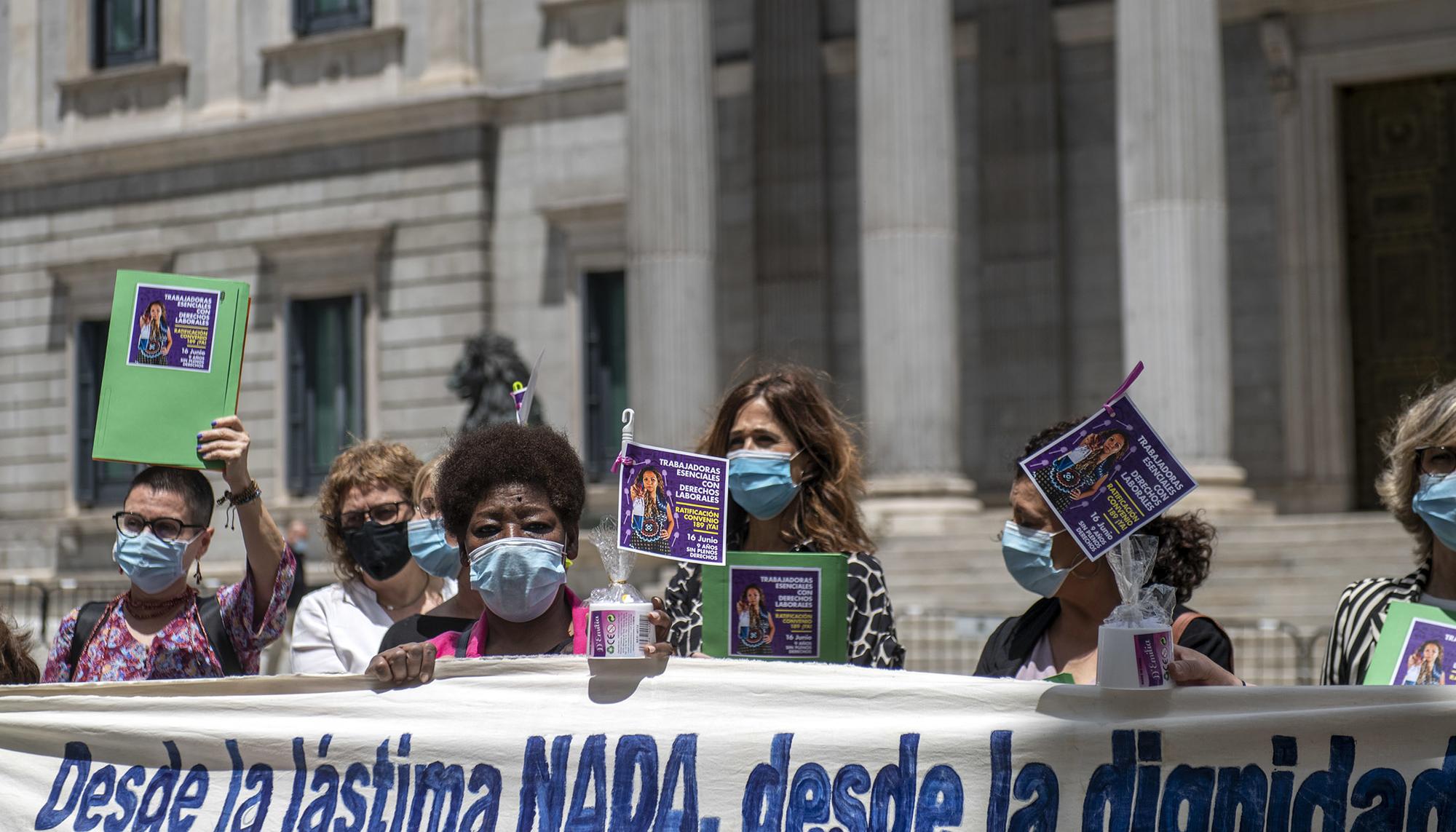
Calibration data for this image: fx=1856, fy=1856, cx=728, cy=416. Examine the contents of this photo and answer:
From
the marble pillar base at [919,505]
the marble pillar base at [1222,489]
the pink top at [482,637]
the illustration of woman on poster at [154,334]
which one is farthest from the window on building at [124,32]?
the pink top at [482,637]

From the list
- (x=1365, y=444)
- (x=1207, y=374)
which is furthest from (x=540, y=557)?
(x=1365, y=444)

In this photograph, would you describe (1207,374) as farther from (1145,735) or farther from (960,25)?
(1145,735)

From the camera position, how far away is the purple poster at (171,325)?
589 cm

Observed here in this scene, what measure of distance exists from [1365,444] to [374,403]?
46.4 ft

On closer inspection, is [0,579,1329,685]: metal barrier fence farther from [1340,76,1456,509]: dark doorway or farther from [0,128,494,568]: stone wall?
[0,128,494,568]: stone wall

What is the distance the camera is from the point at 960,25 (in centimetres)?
2417

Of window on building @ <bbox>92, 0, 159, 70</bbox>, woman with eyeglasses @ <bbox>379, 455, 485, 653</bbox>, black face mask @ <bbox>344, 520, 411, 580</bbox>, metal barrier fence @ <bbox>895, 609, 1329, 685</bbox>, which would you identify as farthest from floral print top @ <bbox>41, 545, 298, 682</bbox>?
window on building @ <bbox>92, 0, 159, 70</bbox>

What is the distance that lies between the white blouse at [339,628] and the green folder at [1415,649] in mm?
3341

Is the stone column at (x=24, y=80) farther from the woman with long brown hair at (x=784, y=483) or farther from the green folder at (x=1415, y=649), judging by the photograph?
the green folder at (x=1415, y=649)

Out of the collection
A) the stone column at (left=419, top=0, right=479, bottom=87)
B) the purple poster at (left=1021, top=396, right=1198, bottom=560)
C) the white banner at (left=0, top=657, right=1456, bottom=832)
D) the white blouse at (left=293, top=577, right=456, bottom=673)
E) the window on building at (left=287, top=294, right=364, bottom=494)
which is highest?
the stone column at (left=419, top=0, right=479, bottom=87)

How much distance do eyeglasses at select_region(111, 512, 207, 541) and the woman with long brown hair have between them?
1.55 meters

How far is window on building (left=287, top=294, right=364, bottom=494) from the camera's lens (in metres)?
28.3

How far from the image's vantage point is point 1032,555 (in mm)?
5449

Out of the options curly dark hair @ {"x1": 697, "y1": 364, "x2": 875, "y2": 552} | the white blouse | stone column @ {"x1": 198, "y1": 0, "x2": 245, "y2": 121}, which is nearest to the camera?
curly dark hair @ {"x1": 697, "y1": 364, "x2": 875, "y2": 552}
